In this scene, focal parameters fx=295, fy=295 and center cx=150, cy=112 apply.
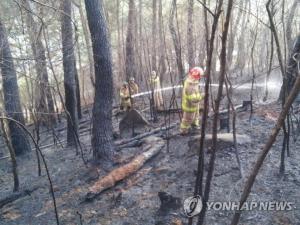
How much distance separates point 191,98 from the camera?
7.58 metres

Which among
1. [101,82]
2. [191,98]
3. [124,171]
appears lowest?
[124,171]

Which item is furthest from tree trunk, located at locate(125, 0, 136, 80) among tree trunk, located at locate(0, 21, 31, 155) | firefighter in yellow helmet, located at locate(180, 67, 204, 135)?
firefighter in yellow helmet, located at locate(180, 67, 204, 135)

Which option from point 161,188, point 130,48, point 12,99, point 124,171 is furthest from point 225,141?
point 130,48

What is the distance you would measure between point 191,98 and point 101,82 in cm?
242

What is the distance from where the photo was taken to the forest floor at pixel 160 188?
4467 mm

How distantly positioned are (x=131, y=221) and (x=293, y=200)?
96.8 inches

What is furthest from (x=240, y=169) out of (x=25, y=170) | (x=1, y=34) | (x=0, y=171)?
(x=1, y=34)

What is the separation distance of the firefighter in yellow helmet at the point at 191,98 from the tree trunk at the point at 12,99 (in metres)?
4.55

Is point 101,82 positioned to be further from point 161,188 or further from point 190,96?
point 161,188

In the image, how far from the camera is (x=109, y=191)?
5707 millimetres

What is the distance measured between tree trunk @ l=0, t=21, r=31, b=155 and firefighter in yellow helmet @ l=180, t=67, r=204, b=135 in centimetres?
455

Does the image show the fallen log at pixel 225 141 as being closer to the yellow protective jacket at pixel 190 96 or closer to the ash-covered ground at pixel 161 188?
the ash-covered ground at pixel 161 188

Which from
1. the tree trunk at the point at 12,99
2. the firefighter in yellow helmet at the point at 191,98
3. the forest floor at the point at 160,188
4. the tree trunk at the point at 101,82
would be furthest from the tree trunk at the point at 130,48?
the tree trunk at the point at 101,82

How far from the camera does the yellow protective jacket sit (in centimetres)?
747
